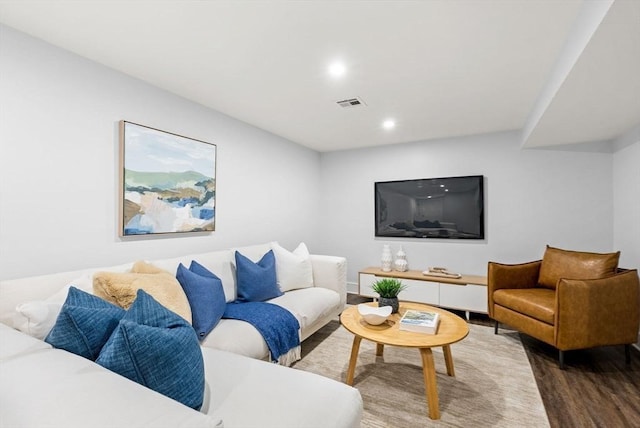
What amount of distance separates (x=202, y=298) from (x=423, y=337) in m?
1.48

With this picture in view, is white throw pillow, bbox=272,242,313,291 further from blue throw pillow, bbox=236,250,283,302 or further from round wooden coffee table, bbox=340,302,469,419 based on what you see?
round wooden coffee table, bbox=340,302,469,419

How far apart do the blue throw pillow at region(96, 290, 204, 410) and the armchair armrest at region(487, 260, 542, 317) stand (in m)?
3.03

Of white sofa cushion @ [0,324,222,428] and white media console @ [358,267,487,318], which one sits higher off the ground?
white sofa cushion @ [0,324,222,428]

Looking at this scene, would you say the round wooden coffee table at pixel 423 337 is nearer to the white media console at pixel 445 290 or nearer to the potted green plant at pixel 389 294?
the potted green plant at pixel 389 294

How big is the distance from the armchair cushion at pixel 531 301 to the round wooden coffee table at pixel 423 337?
0.89m

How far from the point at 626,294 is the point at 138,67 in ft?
13.7

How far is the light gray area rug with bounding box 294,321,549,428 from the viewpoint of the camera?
6.15ft

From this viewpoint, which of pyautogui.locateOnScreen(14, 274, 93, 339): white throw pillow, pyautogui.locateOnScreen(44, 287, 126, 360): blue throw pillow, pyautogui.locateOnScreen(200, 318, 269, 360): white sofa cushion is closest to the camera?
pyautogui.locateOnScreen(44, 287, 126, 360): blue throw pillow

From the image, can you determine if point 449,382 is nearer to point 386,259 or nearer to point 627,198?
point 386,259

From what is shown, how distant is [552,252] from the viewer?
10.5ft

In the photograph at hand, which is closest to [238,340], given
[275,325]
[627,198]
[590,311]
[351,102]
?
[275,325]

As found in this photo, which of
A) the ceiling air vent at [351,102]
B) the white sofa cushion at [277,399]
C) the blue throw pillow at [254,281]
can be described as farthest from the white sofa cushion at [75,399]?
the ceiling air vent at [351,102]

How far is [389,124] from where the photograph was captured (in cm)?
360

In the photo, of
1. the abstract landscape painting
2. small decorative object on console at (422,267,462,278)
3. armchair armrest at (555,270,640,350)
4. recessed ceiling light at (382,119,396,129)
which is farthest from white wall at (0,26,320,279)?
armchair armrest at (555,270,640,350)
